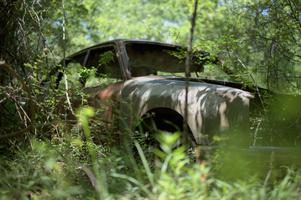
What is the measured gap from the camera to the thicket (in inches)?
110

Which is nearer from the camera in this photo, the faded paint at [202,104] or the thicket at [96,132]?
the thicket at [96,132]

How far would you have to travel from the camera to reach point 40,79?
204 inches

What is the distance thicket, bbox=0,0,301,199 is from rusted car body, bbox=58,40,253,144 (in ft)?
1.22

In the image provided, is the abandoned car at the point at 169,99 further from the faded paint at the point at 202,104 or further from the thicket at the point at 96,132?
the thicket at the point at 96,132

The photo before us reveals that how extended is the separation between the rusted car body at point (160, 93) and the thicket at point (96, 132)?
0.37 meters

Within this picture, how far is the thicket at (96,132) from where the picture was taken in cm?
279

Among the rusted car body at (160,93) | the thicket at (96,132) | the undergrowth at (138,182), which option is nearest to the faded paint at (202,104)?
the rusted car body at (160,93)

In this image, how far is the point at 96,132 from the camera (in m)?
5.08

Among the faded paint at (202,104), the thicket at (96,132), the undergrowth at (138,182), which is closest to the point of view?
the undergrowth at (138,182)

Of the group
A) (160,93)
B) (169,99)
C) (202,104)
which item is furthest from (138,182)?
(160,93)

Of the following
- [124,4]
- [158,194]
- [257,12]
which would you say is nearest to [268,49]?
[257,12]

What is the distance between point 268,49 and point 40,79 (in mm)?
3133

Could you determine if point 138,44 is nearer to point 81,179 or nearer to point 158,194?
point 81,179

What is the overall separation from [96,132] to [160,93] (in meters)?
0.82
